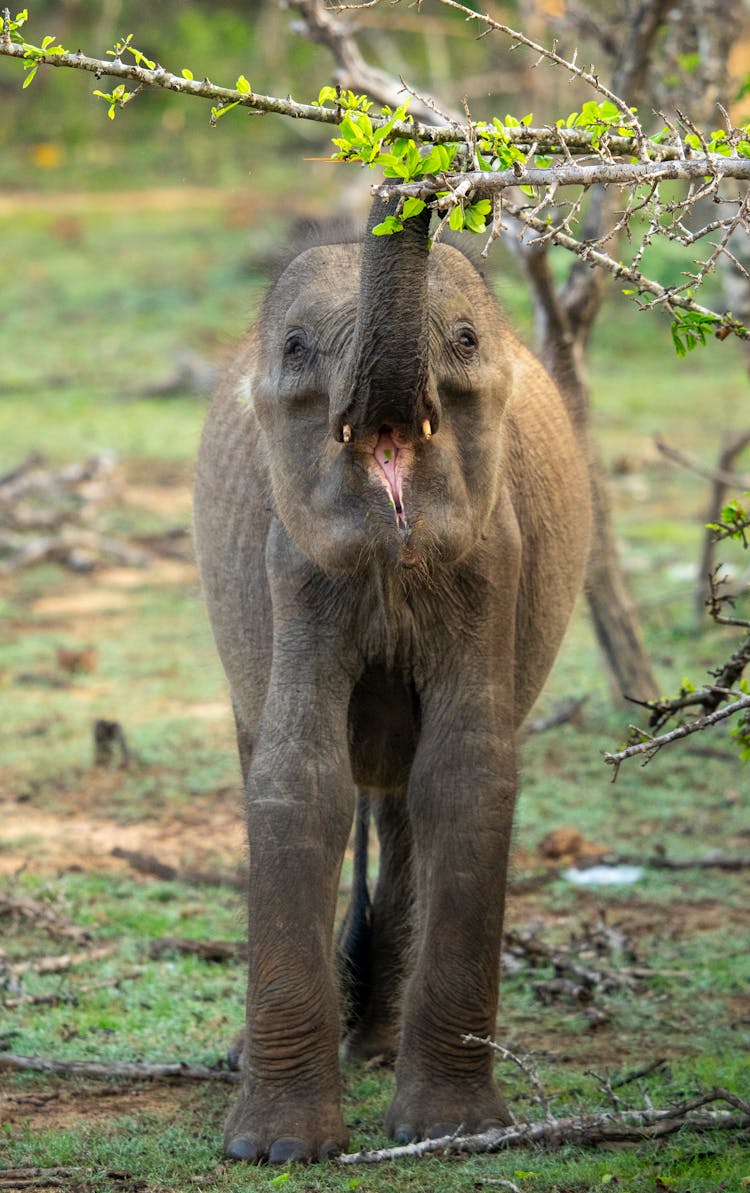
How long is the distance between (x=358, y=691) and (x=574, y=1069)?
→ 3.87 feet

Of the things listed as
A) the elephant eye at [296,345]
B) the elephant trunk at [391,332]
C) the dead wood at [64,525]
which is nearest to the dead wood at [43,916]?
the elephant eye at [296,345]

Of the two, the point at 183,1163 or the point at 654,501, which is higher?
the point at 654,501

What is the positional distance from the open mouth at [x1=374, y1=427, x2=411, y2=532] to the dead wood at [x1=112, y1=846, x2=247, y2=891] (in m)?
2.79

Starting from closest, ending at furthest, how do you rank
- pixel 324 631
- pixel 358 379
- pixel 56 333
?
pixel 358 379, pixel 324 631, pixel 56 333

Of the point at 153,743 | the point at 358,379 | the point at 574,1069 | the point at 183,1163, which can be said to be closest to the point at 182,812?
the point at 153,743

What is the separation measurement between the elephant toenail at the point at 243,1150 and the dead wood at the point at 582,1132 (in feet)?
0.64

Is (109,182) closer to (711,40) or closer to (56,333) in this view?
(56,333)

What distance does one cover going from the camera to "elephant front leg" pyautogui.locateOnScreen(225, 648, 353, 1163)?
13.0 feet

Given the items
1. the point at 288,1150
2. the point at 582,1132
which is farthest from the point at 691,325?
the point at 288,1150

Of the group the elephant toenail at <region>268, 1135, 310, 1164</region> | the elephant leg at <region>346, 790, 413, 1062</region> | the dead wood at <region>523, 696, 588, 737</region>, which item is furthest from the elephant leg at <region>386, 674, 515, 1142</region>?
the dead wood at <region>523, 696, 588, 737</region>

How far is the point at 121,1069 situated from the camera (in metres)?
4.49

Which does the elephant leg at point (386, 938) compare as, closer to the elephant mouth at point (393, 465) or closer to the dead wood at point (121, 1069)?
the dead wood at point (121, 1069)

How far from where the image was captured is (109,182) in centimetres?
2230

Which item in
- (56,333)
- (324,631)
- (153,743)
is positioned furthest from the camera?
(56,333)
